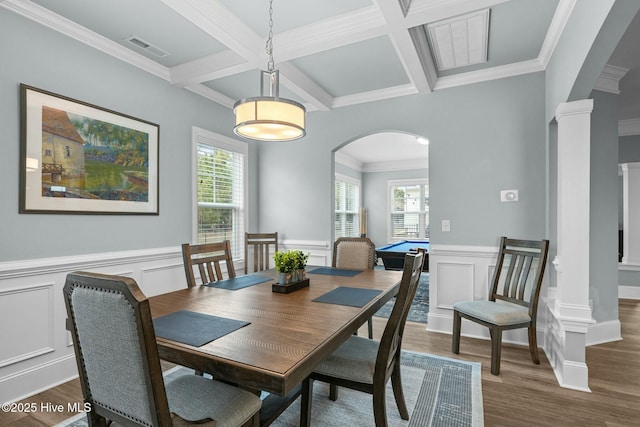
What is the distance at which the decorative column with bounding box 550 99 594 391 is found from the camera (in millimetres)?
2279

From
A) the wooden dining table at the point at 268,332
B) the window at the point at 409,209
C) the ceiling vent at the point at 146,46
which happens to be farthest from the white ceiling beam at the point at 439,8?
the window at the point at 409,209

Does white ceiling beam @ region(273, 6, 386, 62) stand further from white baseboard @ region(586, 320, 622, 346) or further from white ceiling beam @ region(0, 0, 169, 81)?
white baseboard @ region(586, 320, 622, 346)

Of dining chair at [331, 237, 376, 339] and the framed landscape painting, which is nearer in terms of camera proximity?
the framed landscape painting

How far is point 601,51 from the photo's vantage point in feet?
5.85

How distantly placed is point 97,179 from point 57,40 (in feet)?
3.41

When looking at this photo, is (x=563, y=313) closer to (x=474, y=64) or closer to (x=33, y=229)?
(x=474, y=64)

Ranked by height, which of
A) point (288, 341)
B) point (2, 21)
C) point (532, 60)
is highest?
point (532, 60)

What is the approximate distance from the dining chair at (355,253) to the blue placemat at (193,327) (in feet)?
5.77

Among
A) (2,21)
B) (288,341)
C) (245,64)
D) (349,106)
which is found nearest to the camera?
(288,341)

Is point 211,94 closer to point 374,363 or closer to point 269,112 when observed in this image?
point 269,112

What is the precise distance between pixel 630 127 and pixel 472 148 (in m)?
3.33

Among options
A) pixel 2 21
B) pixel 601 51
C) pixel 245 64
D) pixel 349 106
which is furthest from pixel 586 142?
pixel 2 21

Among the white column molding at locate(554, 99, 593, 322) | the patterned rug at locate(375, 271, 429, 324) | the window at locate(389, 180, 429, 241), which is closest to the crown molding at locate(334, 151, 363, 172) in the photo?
the window at locate(389, 180, 429, 241)

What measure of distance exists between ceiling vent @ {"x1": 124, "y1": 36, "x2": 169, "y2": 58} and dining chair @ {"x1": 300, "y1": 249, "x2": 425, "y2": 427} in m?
2.70
